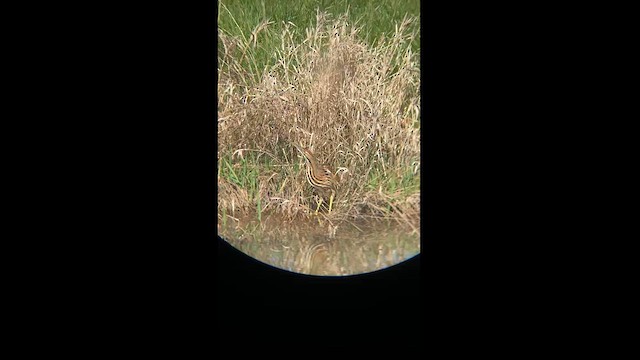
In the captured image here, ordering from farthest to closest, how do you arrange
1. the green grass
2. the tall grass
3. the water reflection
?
the green grass
the tall grass
the water reflection

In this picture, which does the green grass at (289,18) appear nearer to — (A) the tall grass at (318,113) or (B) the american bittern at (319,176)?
(A) the tall grass at (318,113)

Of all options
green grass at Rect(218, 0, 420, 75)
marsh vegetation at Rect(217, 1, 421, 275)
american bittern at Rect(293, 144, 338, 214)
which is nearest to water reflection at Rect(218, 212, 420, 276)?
marsh vegetation at Rect(217, 1, 421, 275)

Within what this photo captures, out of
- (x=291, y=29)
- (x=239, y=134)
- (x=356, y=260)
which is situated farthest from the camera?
(x=291, y=29)

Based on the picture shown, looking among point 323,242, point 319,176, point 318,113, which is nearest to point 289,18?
point 318,113

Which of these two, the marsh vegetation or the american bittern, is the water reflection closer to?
the marsh vegetation

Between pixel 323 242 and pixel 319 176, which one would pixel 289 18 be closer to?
pixel 319 176

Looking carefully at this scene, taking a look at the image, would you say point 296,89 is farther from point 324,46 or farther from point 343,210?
point 343,210

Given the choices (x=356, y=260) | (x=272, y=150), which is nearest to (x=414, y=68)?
(x=272, y=150)
